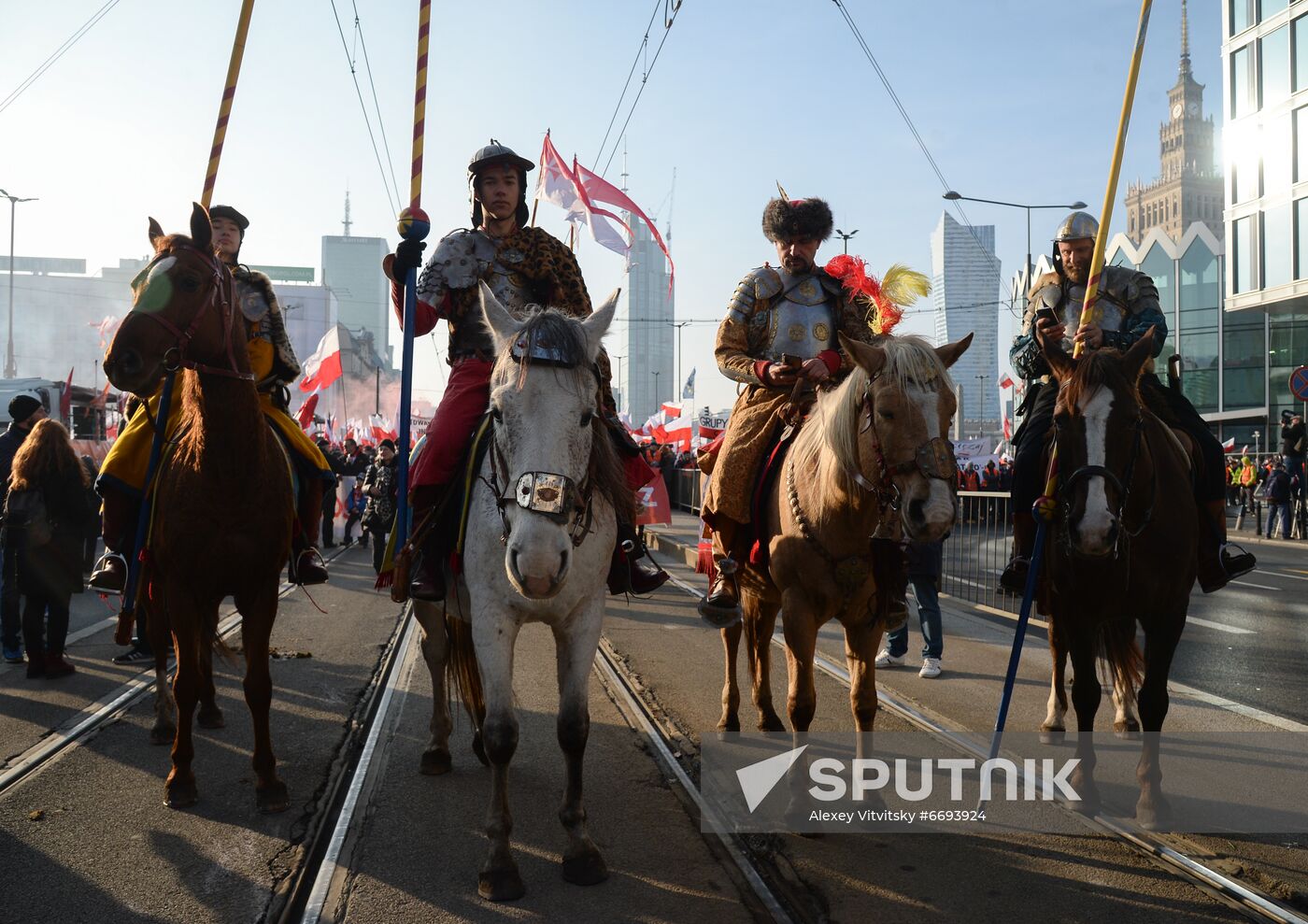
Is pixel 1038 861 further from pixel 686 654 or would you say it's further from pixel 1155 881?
pixel 686 654

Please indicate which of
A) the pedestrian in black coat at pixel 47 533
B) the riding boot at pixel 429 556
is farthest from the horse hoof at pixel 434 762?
the pedestrian in black coat at pixel 47 533

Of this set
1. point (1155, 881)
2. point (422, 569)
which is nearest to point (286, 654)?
point (422, 569)

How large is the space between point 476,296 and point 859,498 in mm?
2246

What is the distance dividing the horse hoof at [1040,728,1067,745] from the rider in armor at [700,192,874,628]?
1995mm

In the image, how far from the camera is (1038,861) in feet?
14.3

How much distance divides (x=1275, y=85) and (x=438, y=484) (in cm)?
4655

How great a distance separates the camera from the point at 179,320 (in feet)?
16.5

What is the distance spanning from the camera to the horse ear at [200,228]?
5227 millimetres

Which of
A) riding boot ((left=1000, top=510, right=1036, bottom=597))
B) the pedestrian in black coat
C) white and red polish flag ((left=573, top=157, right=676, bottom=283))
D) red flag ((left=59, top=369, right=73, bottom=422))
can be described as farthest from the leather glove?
red flag ((left=59, top=369, right=73, bottom=422))

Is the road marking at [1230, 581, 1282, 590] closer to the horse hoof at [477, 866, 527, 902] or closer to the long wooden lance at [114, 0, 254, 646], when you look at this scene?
the horse hoof at [477, 866, 527, 902]

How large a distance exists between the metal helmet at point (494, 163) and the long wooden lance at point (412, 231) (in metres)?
0.37

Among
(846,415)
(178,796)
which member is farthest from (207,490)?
(846,415)

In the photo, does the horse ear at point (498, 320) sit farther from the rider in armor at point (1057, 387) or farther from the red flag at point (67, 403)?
the red flag at point (67, 403)

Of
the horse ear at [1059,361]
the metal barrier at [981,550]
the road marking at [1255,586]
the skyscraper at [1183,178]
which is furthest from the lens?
the skyscraper at [1183,178]
